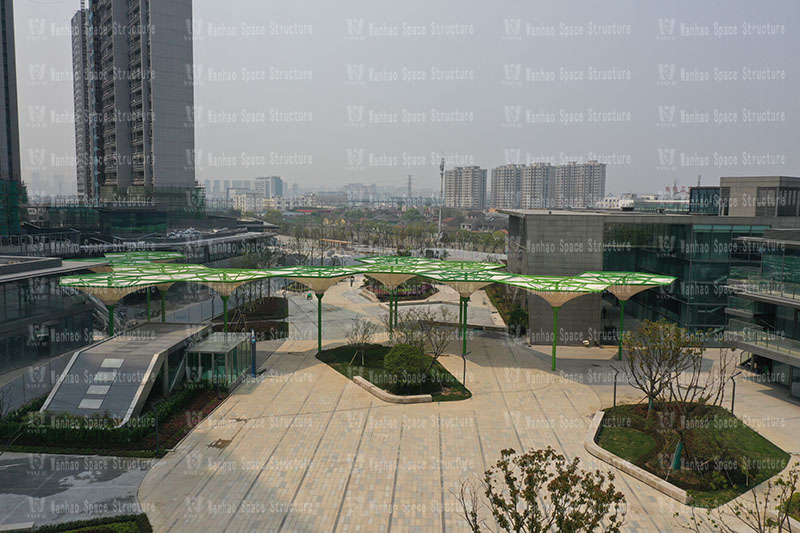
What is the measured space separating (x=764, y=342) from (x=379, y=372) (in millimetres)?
15086

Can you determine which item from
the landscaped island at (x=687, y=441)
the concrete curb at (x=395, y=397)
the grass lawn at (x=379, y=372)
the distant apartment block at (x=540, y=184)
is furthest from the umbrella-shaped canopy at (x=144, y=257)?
the distant apartment block at (x=540, y=184)

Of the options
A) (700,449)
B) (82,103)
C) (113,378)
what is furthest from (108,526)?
(82,103)

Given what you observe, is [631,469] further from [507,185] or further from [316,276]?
[507,185]

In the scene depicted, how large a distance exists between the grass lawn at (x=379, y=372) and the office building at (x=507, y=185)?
149 metres

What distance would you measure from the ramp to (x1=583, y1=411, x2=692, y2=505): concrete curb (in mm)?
14285

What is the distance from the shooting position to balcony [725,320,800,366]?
66.7 ft

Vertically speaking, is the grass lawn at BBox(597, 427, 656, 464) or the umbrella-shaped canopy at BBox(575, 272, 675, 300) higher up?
the umbrella-shaped canopy at BBox(575, 272, 675, 300)

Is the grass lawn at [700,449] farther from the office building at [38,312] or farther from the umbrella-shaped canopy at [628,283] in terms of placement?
the office building at [38,312]

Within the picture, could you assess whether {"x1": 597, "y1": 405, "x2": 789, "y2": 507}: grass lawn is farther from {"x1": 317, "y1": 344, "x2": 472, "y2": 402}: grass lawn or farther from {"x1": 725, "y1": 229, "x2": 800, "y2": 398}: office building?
{"x1": 317, "y1": 344, "x2": 472, "y2": 402}: grass lawn

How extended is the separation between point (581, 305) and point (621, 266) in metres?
6.34

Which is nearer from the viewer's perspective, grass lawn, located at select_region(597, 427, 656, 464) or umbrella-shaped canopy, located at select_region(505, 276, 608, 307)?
grass lawn, located at select_region(597, 427, 656, 464)

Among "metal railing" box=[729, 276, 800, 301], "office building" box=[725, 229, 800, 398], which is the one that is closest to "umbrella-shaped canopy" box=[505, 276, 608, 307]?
"metal railing" box=[729, 276, 800, 301]

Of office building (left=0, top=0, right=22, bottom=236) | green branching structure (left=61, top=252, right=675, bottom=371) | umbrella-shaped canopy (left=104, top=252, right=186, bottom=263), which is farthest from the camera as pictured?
office building (left=0, top=0, right=22, bottom=236)

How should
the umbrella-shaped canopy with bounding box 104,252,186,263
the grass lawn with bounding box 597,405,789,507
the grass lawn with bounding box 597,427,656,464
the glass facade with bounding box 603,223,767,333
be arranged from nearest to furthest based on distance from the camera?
the grass lawn with bounding box 597,405,789,507 < the grass lawn with bounding box 597,427,656,464 < the glass facade with bounding box 603,223,767,333 < the umbrella-shaped canopy with bounding box 104,252,186,263
